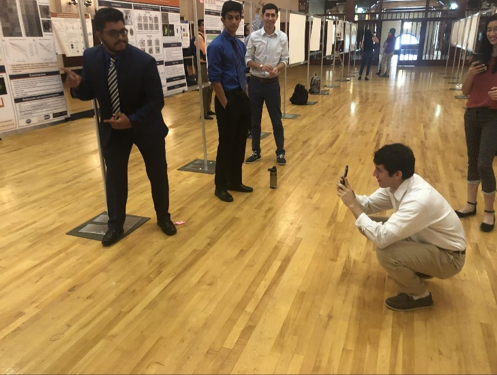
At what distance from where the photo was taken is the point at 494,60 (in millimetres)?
2809

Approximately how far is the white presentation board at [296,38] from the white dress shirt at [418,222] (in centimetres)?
540

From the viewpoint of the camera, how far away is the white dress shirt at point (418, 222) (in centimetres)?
201

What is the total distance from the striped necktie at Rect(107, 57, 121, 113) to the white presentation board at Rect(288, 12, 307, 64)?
4.90 meters

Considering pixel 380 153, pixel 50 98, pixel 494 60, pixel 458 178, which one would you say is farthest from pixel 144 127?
pixel 458 178

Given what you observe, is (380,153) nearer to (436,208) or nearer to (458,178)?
(436,208)

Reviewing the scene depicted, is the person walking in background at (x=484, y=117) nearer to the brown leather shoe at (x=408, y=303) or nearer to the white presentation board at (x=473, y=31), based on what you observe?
the brown leather shoe at (x=408, y=303)

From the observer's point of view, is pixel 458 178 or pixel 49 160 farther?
pixel 49 160

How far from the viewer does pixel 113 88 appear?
8.59ft

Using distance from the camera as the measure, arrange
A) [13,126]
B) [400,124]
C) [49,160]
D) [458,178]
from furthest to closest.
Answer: [400,124] → [49,160] → [458,178] → [13,126]

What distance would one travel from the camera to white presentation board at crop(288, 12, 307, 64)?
7.08 m

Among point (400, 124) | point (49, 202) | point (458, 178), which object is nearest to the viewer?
point (49, 202)

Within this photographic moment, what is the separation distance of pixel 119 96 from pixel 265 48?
2.25m

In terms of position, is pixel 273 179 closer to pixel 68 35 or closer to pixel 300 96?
pixel 68 35

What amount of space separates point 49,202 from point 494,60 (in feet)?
12.5
